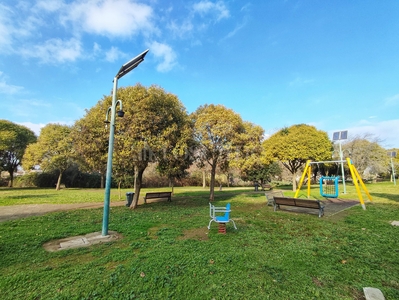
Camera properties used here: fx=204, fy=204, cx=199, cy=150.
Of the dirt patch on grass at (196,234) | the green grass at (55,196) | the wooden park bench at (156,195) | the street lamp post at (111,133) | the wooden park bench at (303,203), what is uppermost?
the street lamp post at (111,133)

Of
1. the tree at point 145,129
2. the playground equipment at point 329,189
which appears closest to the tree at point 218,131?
the tree at point 145,129

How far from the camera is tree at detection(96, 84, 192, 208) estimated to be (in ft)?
31.9

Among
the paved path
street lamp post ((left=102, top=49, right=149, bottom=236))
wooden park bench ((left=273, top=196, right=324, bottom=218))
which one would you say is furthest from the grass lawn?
the paved path

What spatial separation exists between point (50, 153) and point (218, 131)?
73.6 feet

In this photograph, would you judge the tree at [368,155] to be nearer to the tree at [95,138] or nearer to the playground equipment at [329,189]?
the playground equipment at [329,189]

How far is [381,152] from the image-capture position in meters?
32.1

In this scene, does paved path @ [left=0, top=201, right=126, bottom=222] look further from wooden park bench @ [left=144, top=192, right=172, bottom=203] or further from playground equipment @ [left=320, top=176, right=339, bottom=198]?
playground equipment @ [left=320, top=176, right=339, bottom=198]

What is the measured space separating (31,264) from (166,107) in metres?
8.13

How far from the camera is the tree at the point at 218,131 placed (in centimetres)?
1305

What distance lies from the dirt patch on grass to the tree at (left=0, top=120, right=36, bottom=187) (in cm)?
3100

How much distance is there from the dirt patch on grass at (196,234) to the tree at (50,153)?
2286cm

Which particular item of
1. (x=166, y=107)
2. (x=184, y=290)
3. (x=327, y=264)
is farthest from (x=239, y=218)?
(x=166, y=107)

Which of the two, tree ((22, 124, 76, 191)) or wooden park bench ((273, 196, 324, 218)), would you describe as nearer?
wooden park bench ((273, 196, 324, 218))

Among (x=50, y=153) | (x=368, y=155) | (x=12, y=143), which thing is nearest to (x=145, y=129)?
(x=50, y=153)
